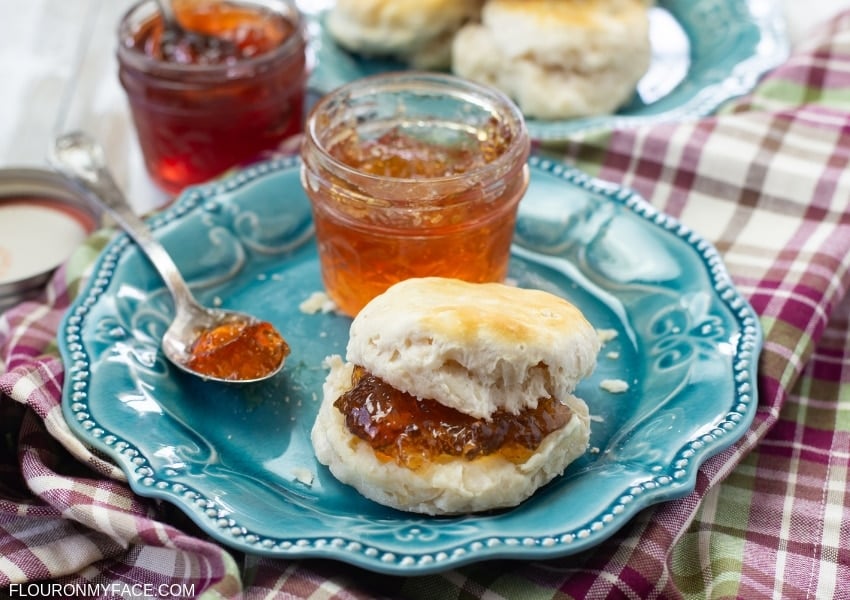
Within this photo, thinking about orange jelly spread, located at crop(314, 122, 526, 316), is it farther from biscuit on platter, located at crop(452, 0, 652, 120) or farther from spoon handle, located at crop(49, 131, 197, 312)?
biscuit on platter, located at crop(452, 0, 652, 120)

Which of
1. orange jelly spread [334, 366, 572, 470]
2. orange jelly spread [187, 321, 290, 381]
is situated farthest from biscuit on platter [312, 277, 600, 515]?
orange jelly spread [187, 321, 290, 381]

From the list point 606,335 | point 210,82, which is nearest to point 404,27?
point 210,82

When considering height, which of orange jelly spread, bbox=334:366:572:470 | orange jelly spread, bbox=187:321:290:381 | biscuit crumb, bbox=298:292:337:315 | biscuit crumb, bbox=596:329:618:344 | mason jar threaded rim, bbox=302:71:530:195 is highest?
mason jar threaded rim, bbox=302:71:530:195

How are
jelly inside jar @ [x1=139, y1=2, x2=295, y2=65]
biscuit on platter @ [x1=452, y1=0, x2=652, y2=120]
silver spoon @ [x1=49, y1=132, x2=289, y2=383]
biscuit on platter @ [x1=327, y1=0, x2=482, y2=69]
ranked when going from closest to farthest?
silver spoon @ [x1=49, y1=132, x2=289, y2=383]
jelly inside jar @ [x1=139, y1=2, x2=295, y2=65]
biscuit on platter @ [x1=452, y1=0, x2=652, y2=120]
biscuit on platter @ [x1=327, y1=0, x2=482, y2=69]

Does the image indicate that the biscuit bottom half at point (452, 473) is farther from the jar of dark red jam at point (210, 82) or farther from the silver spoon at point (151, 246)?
the jar of dark red jam at point (210, 82)

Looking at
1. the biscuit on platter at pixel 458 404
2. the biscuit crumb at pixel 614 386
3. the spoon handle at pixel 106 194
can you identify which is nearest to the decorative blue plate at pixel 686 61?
the spoon handle at pixel 106 194

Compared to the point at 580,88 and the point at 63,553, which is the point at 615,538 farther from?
the point at 580,88

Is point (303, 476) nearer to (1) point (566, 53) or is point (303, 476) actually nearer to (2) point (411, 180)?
(2) point (411, 180)
